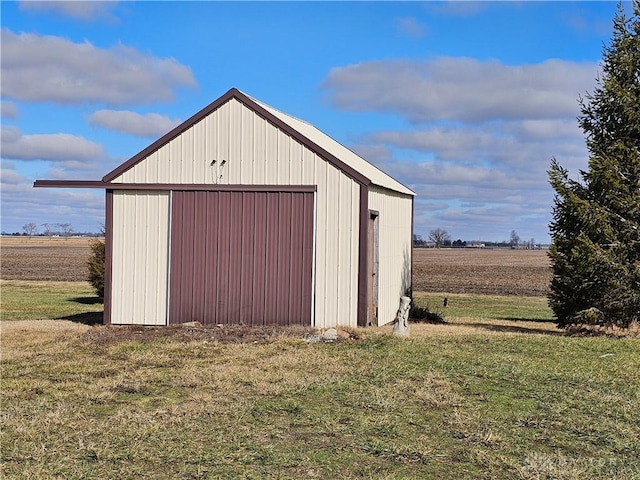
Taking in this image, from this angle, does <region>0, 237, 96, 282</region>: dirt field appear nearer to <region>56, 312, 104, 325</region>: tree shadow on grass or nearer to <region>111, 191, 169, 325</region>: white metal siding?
<region>56, 312, 104, 325</region>: tree shadow on grass

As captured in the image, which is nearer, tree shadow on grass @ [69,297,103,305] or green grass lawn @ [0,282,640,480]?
green grass lawn @ [0,282,640,480]

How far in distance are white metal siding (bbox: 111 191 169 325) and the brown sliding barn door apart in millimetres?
324

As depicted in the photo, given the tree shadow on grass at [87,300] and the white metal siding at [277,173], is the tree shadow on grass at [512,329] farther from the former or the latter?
the tree shadow on grass at [87,300]

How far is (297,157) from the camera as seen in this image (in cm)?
1603

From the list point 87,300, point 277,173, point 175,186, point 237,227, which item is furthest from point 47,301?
point 277,173

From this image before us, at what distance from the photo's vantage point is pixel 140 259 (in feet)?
54.2

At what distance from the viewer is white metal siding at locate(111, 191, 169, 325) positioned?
1641 centimetres

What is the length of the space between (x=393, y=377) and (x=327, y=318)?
5613 mm

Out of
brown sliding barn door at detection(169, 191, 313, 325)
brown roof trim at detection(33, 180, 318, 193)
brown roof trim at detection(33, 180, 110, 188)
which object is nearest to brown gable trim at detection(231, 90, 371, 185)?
brown roof trim at detection(33, 180, 318, 193)

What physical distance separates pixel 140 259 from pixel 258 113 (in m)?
4.31

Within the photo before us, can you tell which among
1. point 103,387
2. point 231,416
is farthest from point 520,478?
point 103,387

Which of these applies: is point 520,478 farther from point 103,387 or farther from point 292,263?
point 292,263

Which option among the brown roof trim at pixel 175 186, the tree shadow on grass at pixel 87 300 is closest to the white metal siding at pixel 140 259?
the brown roof trim at pixel 175 186

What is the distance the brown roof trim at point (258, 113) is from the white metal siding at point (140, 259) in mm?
715
